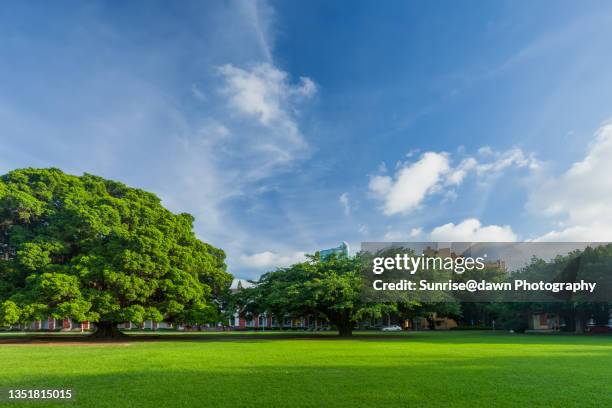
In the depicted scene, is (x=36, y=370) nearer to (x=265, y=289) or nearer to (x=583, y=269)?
(x=265, y=289)

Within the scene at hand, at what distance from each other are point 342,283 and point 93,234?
53.5 ft

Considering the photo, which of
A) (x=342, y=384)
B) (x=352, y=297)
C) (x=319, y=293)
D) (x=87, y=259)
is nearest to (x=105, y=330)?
(x=87, y=259)

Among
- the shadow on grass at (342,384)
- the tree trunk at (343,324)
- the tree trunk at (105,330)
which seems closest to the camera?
the shadow on grass at (342,384)

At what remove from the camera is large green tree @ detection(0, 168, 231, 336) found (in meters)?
26.6

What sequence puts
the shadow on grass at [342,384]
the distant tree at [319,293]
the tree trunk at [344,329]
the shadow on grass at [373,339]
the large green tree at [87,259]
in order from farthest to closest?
the tree trunk at [344,329]
the distant tree at [319,293]
the shadow on grass at [373,339]
the large green tree at [87,259]
the shadow on grass at [342,384]

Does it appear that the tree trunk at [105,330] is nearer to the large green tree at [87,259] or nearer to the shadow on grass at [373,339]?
the large green tree at [87,259]

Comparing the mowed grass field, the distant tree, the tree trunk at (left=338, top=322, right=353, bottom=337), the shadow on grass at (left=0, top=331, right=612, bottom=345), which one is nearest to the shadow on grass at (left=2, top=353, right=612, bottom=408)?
the mowed grass field

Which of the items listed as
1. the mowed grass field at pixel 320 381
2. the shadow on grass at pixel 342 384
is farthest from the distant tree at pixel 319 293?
the shadow on grass at pixel 342 384

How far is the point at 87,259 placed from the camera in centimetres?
2791

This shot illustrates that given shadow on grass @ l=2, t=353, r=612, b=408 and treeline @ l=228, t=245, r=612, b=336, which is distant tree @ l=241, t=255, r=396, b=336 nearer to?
treeline @ l=228, t=245, r=612, b=336

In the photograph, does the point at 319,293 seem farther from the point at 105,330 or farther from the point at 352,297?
the point at 105,330

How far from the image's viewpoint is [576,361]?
14.6 metres

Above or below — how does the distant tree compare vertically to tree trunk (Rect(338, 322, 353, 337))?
above

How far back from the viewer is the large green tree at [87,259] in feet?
87.3
